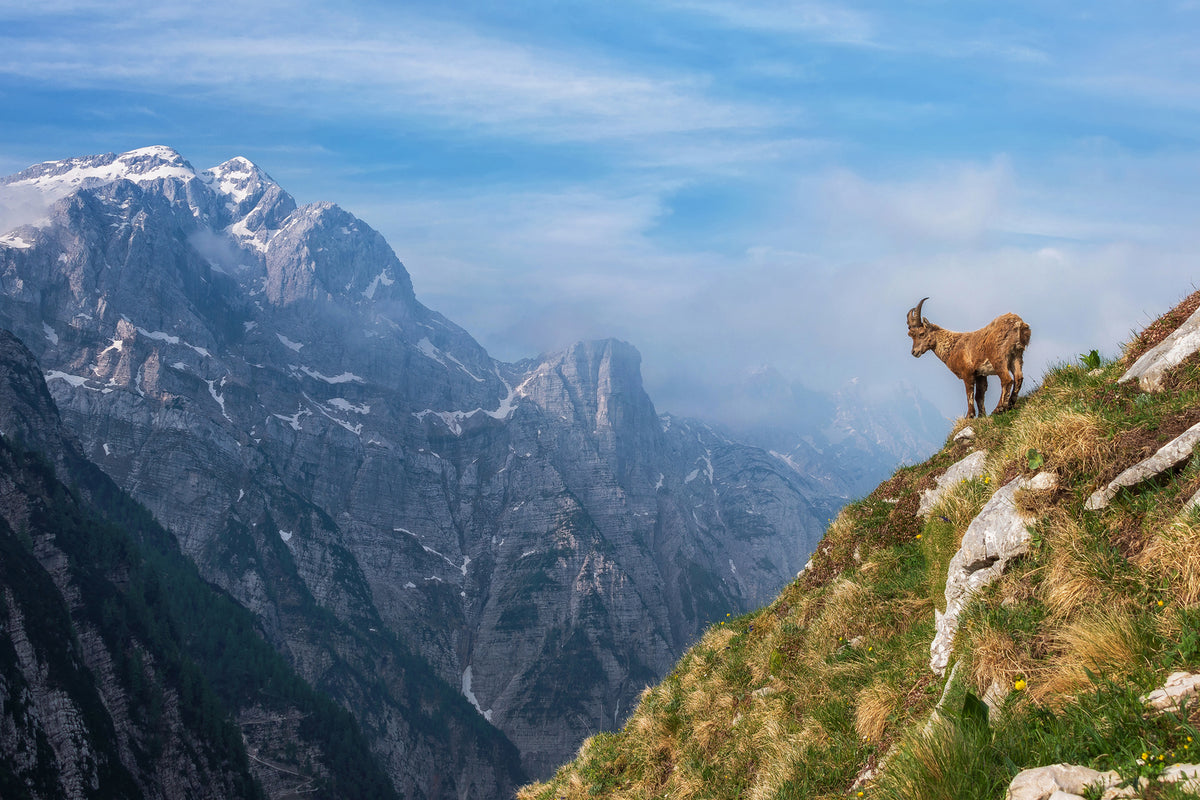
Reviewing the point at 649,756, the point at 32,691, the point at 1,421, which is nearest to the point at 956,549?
the point at 649,756

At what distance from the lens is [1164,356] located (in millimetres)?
10359

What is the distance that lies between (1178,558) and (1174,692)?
1.78 metres

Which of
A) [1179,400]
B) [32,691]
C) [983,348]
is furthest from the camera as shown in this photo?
[32,691]

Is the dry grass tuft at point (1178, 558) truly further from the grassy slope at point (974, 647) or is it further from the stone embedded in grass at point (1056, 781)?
the stone embedded in grass at point (1056, 781)

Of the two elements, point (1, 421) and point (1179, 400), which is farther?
point (1, 421)

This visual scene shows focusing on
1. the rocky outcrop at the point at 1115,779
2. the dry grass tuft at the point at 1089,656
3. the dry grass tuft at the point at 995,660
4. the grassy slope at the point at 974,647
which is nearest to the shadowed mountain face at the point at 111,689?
the grassy slope at the point at 974,647

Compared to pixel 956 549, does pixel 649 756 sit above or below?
below

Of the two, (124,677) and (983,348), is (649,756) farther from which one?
(124,677)

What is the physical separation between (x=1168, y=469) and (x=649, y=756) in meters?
10.6

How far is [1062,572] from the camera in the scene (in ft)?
26.7

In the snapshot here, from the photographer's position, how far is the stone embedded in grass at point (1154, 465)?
8.07 metres

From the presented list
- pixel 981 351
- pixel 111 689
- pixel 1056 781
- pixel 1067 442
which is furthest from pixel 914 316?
pixel 111 689

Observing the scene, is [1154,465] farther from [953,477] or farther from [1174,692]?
[953,477]

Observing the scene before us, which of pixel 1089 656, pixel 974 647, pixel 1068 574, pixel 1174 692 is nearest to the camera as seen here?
pixel 1174 692
